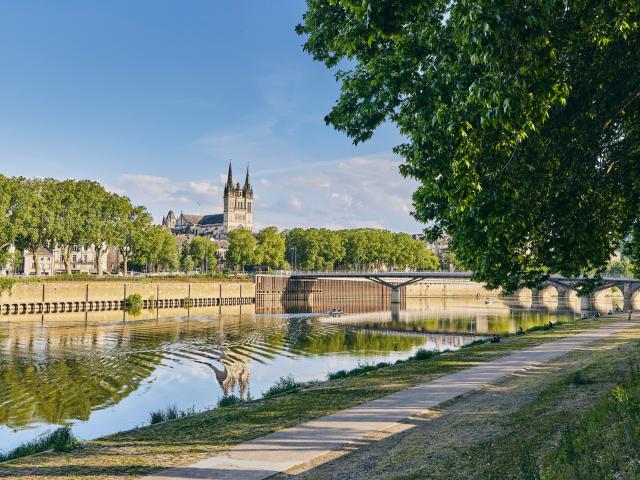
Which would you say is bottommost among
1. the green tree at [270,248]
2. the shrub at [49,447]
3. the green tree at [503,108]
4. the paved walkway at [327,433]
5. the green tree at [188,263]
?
the shrub at [49,447]

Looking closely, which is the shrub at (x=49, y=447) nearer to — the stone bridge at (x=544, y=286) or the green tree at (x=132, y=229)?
the stone bridge at (x=544, y=286)

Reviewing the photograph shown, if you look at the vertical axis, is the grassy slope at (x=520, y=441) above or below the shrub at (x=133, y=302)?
below

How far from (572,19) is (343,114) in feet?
22.3

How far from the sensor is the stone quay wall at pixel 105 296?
80.5 metres

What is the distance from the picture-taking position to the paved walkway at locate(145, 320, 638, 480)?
12.7m

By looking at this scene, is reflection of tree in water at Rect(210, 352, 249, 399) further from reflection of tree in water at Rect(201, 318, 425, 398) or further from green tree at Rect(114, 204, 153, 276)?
green tree at Rect(114, 204, 153, 276)

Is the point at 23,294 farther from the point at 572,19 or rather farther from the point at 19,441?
the point at 572,19

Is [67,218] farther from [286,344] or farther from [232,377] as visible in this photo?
[232,377]

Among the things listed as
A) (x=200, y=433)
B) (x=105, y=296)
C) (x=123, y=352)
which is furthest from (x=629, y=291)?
(x=200, y=433)

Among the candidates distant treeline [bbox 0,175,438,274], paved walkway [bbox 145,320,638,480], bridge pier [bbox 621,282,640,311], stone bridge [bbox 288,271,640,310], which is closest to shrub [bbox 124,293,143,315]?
distant treeline [bbox 0,175,438,274]

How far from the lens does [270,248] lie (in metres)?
153

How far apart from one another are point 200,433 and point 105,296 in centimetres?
8149

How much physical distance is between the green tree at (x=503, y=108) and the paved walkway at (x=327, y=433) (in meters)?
4.81

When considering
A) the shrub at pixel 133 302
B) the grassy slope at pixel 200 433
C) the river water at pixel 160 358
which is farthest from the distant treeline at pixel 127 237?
the grassy slope at pixel 200 433
